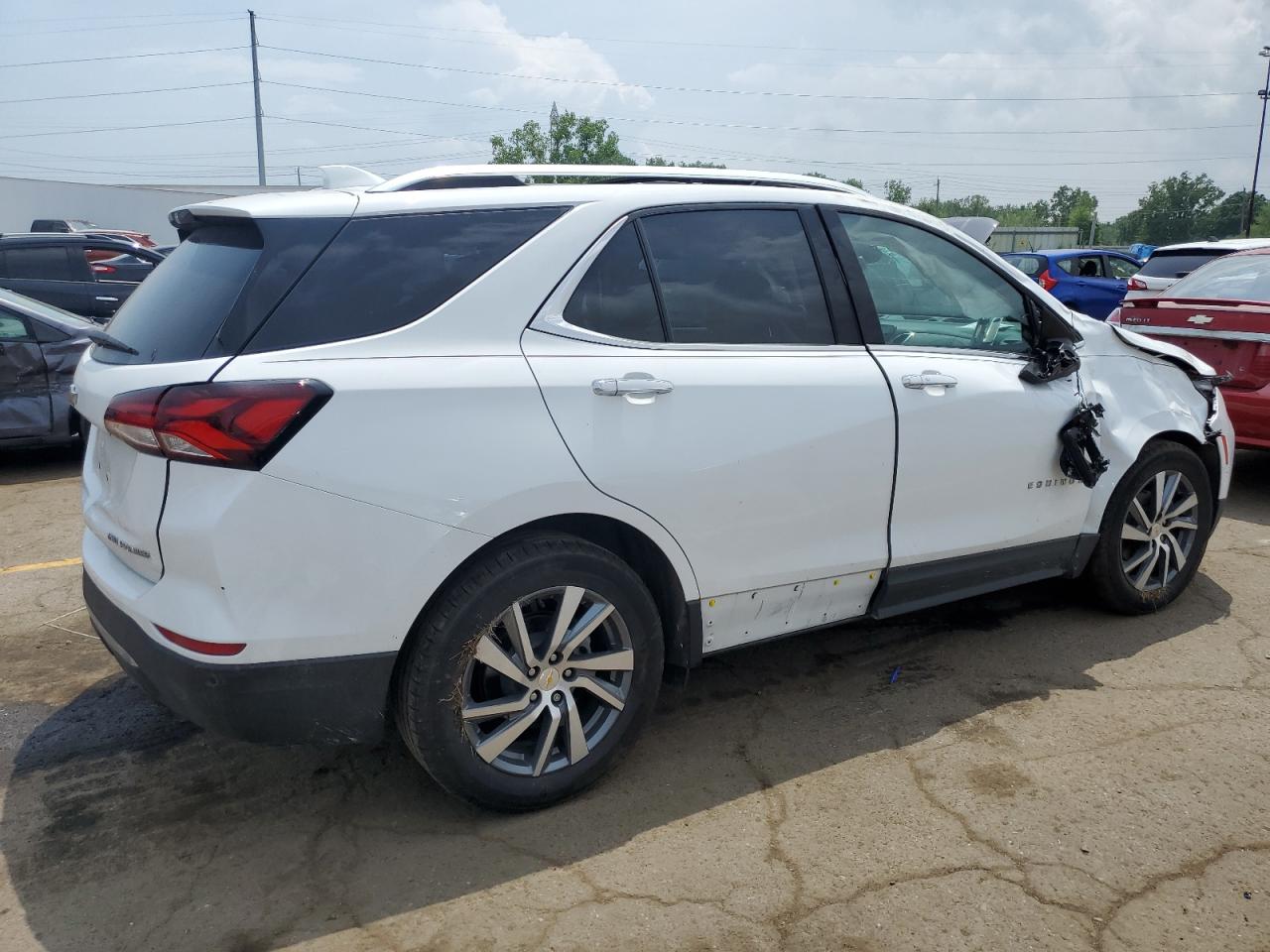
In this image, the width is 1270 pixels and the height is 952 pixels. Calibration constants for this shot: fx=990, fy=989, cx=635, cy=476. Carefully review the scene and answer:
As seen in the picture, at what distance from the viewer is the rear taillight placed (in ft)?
7.86

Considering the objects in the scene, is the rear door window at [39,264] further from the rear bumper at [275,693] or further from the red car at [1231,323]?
the red car at [1231,323]

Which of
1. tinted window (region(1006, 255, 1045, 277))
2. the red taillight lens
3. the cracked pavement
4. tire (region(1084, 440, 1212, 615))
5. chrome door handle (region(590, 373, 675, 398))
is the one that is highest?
chrome door handle (region(590, 373, 675, 398))

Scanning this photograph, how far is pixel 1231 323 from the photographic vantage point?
20.5 feet

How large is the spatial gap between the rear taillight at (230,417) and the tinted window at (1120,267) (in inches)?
662

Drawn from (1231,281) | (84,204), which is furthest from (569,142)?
(1231,281)

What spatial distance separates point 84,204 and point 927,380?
163 ft

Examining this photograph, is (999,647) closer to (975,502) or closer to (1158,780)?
(975,502)

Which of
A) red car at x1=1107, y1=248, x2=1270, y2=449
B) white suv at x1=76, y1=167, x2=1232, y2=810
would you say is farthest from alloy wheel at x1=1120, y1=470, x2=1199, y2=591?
red car at x1=1107, y1=248, x2=1270, y2=449

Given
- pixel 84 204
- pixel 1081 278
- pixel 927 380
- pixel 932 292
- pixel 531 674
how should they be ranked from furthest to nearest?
pixel 84 204, pixel 1081 278, pixel 932 292, pixel 927 380, pixel 531 674

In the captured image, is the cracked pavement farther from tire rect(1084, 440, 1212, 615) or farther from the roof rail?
the roof rail

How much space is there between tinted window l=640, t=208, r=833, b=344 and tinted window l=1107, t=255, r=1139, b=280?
15.2 metres

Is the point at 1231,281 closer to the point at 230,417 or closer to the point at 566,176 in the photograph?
the point at 566,176

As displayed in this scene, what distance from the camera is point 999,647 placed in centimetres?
417

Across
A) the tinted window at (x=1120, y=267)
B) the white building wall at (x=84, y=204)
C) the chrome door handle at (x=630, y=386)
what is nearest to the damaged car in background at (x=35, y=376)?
the chrome door handle at (x=630, y=386)
